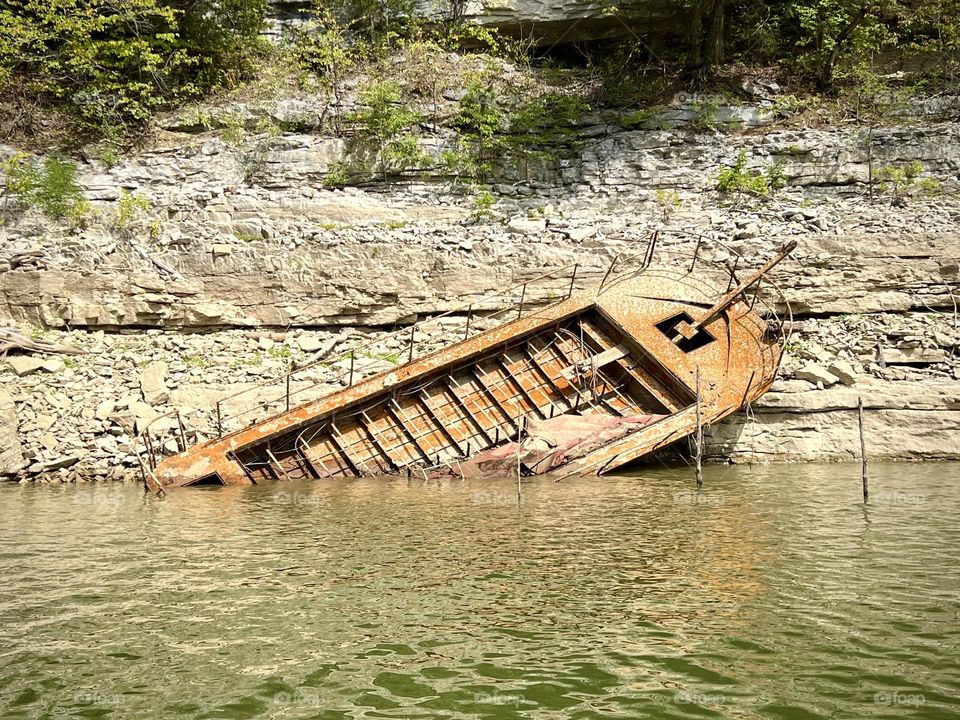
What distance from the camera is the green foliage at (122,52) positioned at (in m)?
19.9

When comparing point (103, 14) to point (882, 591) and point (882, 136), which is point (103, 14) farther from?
point (882, 591)

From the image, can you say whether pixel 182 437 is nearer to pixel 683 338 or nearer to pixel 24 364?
pixel 24 364

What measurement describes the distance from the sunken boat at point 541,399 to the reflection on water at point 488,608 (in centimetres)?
165

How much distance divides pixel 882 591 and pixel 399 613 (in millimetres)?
3629

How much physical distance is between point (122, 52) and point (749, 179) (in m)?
16.0

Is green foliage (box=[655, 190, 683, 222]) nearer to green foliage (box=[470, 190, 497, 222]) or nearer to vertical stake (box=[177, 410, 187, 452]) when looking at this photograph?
green foliage (box=[470, 190, 497, 222])

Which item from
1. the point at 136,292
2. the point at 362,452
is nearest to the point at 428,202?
the point at 136,292

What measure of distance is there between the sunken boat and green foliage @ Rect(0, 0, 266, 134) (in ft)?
39.0

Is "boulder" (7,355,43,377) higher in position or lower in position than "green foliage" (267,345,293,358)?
lower

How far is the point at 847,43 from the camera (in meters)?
21.7

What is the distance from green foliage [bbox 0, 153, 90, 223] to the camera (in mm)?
17547

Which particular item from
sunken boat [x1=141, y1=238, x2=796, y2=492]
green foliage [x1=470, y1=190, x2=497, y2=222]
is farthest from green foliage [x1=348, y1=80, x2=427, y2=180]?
sunken boat [x1=141, y1=238, x2=796, y2=492]

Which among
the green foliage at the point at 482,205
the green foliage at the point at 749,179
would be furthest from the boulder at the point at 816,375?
the green foliage at the point at 482,205

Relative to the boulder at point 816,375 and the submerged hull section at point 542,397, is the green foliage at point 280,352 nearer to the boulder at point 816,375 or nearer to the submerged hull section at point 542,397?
the submerged hull section at point 542,397
